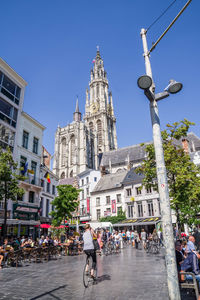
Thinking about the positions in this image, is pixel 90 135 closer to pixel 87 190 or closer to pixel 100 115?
pixel 100 115

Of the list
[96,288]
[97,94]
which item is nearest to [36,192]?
[96,288]

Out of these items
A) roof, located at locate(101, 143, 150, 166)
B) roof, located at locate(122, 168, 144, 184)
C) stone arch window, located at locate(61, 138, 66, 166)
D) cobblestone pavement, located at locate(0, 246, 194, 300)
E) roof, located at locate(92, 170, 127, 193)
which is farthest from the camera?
stone arch window, located at locate(61, 138, 66, 166)

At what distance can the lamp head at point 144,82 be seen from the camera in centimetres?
421

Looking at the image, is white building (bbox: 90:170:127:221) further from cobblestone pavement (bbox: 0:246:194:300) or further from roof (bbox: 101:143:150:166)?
cobblestone pavement (bbox: 0:246:194:300)

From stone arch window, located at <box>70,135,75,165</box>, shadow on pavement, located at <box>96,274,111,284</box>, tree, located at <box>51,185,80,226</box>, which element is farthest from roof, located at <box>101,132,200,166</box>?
shadow on pavement, located at <box>96,274,111,284</box>

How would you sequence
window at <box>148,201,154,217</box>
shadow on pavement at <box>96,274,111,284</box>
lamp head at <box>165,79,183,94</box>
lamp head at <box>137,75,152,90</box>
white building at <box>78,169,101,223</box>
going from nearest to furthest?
lamp head at <box>137,75,152,90</box>, lamp head at <box>165,79,183,94</box>, shadow on pavement at <box>96,274,111,284</box>, window at <box>148,201,154,217</box>, white building at <box>78,169,101,223</box>

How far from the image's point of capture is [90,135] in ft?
260

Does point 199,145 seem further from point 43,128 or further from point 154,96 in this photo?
point 154,96

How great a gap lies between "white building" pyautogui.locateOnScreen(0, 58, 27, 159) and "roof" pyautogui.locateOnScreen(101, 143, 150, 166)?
41490mm

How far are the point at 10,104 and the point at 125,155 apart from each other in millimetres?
47747

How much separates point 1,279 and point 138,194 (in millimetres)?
28288

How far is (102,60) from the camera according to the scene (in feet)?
358

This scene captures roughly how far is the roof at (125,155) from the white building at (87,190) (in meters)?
18.3

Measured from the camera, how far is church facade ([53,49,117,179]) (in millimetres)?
71938
